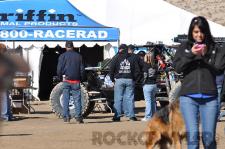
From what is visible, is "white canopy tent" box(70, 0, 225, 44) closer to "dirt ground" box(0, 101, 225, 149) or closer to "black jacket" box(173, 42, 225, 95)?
"dirt ground" box(0, 101, 225, 149)

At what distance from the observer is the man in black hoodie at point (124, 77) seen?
14711 millimetres

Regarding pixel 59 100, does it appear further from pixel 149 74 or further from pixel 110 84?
pixel 149 74

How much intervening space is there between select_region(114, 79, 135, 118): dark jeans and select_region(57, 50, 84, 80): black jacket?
1190 mm

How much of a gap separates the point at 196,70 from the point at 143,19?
19741 mm

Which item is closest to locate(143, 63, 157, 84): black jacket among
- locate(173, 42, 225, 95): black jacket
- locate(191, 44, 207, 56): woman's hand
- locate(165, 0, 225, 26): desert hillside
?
locate(173, 42, 225, 95): black jacket

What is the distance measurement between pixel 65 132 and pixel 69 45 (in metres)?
3.00

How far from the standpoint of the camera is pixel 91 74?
16844 mm

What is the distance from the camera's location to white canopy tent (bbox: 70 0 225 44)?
25.3 meters

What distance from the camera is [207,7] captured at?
4378cm

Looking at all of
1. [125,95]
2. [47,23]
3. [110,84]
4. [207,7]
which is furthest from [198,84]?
[207,7]

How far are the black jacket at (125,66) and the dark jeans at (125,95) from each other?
A: 145 millimetres

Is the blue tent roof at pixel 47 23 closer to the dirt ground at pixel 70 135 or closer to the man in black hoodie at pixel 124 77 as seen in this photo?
the man in black hoodie at pixel 124 77

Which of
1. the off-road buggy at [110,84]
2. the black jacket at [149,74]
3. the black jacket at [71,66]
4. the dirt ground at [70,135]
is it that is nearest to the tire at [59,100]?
the off-road buggy at [110,84]

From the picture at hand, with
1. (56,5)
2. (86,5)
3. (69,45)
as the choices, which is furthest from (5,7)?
(69,45)
